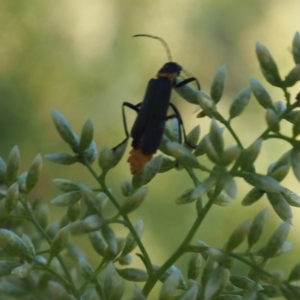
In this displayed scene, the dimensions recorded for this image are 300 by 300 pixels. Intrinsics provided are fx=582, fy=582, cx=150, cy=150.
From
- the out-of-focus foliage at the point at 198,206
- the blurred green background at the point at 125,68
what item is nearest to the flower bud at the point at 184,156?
the out-of-focus foliage at the point at 198,206

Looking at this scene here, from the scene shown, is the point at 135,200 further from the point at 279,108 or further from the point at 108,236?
the point at 279,108

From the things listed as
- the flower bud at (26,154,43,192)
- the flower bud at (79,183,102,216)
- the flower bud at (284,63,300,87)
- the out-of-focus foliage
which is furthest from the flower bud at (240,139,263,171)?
the flower bud at (26,154,43,192)

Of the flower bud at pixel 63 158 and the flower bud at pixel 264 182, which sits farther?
the flower bud at pixel 63 158

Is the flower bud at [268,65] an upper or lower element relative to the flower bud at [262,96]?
upper

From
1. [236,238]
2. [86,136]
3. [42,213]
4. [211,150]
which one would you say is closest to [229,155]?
[211,150]

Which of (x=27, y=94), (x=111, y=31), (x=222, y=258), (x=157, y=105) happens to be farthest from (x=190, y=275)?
(x=111, y=31)

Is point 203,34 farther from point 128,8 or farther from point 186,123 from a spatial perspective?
point 186,123

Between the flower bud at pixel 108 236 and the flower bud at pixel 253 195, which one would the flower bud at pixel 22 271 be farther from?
the flower bud at pixel 253 195
